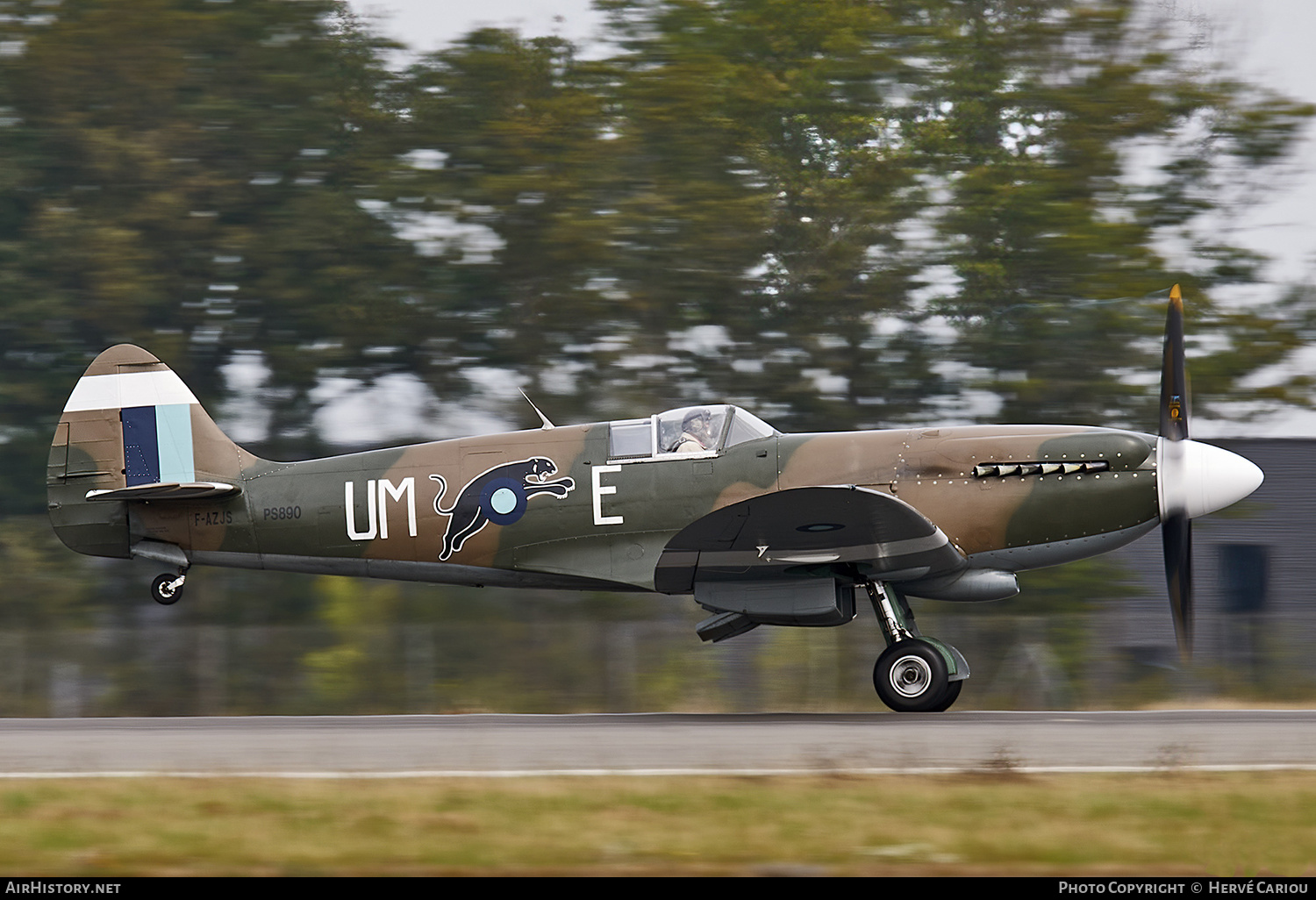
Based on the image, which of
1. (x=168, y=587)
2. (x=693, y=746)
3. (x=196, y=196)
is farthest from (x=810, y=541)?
(x=196, y=196)

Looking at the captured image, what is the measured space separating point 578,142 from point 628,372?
11.4 feet

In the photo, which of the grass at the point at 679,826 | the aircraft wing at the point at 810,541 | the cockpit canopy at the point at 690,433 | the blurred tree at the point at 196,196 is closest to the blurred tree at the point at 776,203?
the blurred tree at the point at 196,196

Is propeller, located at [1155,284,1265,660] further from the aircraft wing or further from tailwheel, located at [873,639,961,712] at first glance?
tailwheel, located at [873,639,961,712]

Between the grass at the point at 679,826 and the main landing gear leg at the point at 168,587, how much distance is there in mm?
4598

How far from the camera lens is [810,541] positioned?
10.4m

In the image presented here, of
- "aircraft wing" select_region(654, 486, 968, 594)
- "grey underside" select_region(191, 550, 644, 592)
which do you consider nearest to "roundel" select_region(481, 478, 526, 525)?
"grey underside" select_region(191, 550, 644, 592)

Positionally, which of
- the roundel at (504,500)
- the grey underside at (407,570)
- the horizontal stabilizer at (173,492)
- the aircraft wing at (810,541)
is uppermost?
the aircraft wing at (810,541)

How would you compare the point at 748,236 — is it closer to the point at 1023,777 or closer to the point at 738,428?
the point at 738,428

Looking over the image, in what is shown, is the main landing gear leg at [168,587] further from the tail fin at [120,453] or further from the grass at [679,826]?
the grass at [679,826]

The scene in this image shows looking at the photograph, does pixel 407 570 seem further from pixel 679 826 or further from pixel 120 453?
pixel 679 826

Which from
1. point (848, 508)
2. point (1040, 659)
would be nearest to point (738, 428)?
point (848, 508)

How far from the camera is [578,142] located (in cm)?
1972

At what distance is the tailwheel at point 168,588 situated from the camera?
1210 centimetres

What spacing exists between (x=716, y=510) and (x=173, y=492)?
4.75 m
